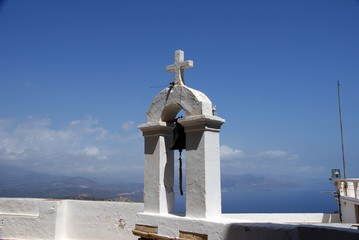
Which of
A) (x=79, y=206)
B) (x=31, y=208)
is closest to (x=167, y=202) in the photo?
(x=79, y=206)

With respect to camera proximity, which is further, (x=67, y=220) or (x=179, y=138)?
(x=67, y=220)

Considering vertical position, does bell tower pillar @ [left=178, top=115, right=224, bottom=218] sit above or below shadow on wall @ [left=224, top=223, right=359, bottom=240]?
above

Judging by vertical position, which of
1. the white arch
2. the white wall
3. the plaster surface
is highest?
the white arch

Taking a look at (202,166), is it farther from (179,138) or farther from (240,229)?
(240,229)

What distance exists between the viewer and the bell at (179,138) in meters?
5.76

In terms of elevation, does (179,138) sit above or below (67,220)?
above

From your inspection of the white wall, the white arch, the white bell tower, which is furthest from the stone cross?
the white wall

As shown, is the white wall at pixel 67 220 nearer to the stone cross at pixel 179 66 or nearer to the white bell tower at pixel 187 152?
the white bell tower at pixel 187 152

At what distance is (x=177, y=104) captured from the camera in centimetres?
558

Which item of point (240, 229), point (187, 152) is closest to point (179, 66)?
point (187, 152)

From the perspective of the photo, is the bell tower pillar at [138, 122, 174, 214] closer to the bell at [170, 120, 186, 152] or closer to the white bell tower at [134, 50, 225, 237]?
the white bell tower at [134, 50, 225, 237]

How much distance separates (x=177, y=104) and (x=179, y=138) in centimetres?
61

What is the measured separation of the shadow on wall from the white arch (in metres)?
1.80

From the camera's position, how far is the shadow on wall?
3750 mm
